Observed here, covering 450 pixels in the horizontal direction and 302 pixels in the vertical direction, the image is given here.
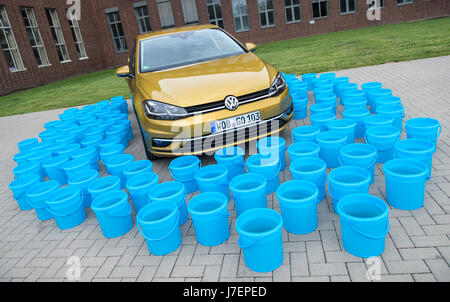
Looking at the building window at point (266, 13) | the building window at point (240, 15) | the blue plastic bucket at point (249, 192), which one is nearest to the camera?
the blue plastic bucket at point (249, 192)

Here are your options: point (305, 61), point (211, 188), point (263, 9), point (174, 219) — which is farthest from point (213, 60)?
point (263, 9)

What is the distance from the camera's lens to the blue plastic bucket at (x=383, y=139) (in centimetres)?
361

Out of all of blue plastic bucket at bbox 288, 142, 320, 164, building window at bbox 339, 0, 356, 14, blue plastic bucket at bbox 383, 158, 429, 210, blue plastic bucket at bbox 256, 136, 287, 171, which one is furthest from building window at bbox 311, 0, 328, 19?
blue plastic bucket at bbox 383, 158, 429, 210

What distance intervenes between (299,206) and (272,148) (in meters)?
1.13

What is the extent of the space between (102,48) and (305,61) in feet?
65.4

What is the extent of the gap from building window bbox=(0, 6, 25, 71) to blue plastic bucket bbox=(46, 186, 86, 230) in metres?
19.1

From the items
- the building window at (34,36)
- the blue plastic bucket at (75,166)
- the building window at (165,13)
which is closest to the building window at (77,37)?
the building window at (34,36)

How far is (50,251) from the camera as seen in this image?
129 inches

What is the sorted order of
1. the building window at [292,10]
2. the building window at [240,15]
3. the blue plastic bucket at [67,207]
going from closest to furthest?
the blue plastic bucket at [67,207]
the building window at [292,10]
the building window at [240,15]

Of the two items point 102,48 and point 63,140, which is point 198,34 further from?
point 102,48

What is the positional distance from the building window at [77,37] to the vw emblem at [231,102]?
2376cm

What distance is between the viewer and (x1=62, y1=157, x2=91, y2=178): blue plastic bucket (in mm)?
4336

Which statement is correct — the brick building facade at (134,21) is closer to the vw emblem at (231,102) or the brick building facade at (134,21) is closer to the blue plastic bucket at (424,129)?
the vw emblem at (231,102)

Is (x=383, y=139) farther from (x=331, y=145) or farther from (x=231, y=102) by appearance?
(x=231, y=102)
